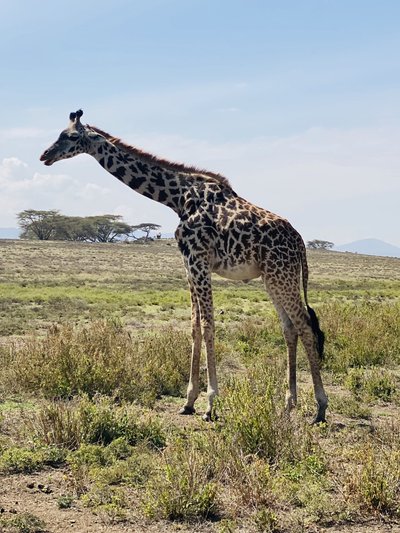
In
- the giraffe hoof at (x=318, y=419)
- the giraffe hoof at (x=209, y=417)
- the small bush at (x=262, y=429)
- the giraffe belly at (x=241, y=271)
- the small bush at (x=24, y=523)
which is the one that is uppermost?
Result: the giraffe belly at (x=241, y=271)

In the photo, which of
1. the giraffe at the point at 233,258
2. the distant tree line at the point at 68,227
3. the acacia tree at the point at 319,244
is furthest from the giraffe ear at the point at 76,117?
the acacia tree at the point at 319,244

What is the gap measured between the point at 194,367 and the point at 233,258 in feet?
4.81

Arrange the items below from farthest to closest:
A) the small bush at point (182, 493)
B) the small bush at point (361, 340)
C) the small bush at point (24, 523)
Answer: the small bush at point (361, 340) < the small bush at point (182, 493) < the small bush at point (24, 523)

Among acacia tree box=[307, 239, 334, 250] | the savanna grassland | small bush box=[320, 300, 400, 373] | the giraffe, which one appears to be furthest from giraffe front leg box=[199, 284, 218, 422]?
acacia tree box=[307, 239, 334, 250]

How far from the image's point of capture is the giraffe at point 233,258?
25.1 ft

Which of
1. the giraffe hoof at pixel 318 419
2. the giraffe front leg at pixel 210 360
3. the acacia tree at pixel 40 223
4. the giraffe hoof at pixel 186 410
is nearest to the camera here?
the giraffe hoof at pixel 318 419

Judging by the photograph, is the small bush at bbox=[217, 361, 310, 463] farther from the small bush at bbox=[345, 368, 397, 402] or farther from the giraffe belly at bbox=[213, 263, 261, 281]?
the small bush at bbox=[345, 368, 397, 402]

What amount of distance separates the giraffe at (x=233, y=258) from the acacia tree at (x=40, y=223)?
78111 mm

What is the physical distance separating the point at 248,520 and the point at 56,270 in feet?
134

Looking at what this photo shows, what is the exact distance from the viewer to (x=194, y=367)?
26.1ft

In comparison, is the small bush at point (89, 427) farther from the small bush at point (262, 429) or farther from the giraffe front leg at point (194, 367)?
the giraffe front leg at point (194, 367)

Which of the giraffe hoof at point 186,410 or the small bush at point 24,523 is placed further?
the giraffe hoof at point 186,410

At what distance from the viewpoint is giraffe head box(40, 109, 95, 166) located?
28.5 feet

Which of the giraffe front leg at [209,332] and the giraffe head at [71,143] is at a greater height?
the giraffe head at [71,143]
